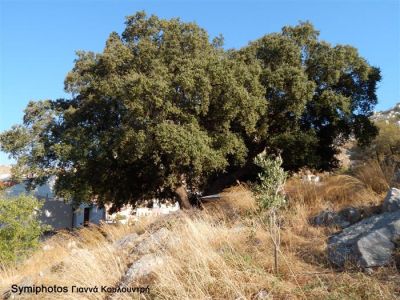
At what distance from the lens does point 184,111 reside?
14734 mm

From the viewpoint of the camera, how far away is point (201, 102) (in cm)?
1452

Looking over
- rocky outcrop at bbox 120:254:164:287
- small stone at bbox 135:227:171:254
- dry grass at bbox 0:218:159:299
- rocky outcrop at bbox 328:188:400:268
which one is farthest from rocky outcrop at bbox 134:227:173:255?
rocky outcrop at bbox 328:188:400:268

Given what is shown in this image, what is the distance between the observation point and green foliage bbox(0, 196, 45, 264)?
9.24 metres

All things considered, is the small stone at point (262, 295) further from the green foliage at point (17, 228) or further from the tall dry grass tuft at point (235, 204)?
the green foliage at point (17, 228)

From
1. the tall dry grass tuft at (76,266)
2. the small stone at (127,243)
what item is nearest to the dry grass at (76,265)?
the tall dry grass tuft at (76,266)

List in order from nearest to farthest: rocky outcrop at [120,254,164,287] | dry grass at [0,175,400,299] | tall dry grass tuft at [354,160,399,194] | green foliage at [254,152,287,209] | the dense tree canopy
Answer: dry grass at [0,175,400,299] → green foliage at [254,152,287,209] → rocky outcrop at [120,254,164,287] → tall dry grass tuft at [354,160,399,194] → the dense tree canopy

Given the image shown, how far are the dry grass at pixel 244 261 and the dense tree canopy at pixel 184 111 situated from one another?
5469mm

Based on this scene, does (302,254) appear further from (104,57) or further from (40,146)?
(40,146)

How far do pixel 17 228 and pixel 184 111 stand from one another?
7184 mm

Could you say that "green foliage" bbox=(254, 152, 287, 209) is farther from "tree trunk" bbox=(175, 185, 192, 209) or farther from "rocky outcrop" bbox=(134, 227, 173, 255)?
"tree trunk" bbox=(175, 185, 192, 209)

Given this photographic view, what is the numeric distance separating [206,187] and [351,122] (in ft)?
23.6

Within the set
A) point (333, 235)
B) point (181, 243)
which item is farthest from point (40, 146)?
point (333, 235)

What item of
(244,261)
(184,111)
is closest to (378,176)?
(244,261)

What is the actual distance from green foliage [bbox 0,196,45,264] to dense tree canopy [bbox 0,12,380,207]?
4895 mm
